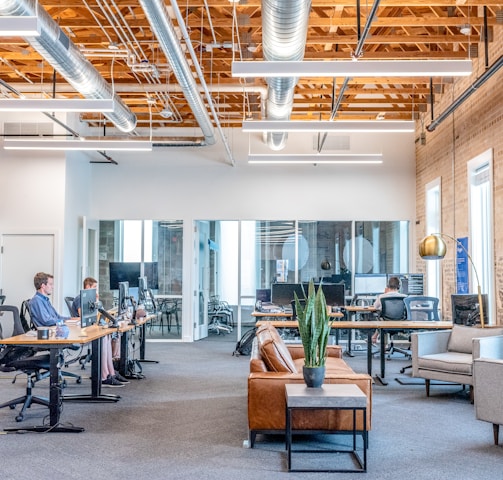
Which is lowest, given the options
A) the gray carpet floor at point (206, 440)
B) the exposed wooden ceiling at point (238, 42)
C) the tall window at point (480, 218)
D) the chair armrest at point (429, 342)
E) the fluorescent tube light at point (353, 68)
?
the gray carpet floor at point (206, 440)

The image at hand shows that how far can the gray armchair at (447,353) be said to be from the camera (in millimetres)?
6191

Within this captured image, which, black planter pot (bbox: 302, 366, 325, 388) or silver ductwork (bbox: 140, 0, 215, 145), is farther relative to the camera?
silver ductwork (bbox: 140, 0, 215, 145)

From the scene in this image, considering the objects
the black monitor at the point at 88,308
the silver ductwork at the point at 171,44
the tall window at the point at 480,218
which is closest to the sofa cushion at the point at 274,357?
the black monitor at the point at 88,308

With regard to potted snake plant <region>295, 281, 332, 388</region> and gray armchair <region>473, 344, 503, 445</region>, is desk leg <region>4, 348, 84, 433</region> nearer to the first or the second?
potted snake plant <region>295, 281, 332, 388</region>

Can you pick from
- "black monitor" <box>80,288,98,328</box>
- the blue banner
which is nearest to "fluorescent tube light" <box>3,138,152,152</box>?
"black monitor" <box>80,288,98,328</box>

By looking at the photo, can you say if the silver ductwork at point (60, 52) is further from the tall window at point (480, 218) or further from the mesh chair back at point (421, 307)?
the tall window at point (480, 218)

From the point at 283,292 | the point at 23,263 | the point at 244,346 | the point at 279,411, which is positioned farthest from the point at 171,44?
the point at 23,263

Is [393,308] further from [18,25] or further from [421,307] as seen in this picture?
[18,25]

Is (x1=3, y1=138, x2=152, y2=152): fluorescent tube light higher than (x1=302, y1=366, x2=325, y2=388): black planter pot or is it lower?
higher

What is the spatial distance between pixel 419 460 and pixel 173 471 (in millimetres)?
1703

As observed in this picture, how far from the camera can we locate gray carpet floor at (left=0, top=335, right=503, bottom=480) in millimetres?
4039

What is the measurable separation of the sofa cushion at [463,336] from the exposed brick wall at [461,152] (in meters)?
0.86

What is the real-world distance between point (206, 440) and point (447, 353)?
3.21 metres

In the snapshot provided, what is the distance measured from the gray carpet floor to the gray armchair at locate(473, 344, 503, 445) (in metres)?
0.21
